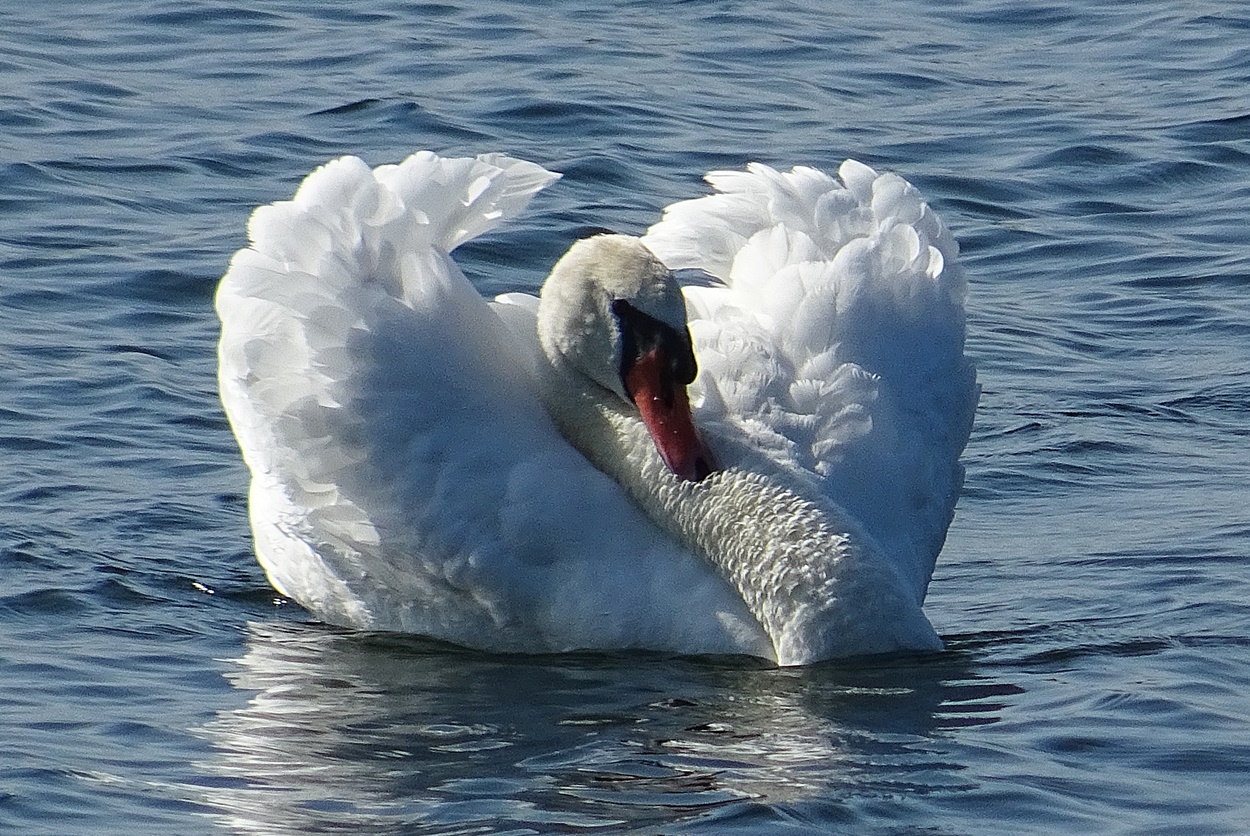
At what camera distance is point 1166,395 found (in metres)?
11.0

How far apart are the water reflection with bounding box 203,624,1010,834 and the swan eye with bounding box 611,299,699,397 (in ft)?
2.93

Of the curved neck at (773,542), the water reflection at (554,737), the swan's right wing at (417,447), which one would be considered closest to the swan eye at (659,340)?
the curved neck at (773,542)

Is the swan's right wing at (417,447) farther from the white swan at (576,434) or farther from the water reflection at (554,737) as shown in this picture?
the water reflection at (554,737)

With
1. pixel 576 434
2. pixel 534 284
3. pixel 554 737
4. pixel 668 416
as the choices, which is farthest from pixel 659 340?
pixel 534 284

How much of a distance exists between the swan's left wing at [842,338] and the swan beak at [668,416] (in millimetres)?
208

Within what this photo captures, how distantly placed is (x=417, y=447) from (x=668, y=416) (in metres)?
0.78

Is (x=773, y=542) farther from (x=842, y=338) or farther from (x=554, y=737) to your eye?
(x=554, y=737)

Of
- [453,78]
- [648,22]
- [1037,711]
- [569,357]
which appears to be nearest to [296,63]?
[453,78]

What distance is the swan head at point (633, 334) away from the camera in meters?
7.98

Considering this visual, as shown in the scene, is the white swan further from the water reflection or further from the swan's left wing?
the water reflection

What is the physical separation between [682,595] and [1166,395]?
3.76 meters

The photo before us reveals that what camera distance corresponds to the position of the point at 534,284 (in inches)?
489

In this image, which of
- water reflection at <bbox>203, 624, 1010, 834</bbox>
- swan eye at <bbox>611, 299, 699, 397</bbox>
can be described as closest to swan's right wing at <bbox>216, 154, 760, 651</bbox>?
water reflection at <bbox>203, 624, 1010, 834</bbox>

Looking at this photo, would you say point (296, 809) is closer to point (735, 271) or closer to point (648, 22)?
point (735, 271)
